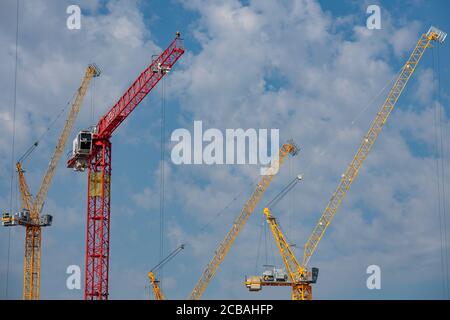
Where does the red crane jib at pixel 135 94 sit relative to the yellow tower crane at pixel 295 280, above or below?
above

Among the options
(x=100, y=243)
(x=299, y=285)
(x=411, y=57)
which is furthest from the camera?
(x=299, y=285)

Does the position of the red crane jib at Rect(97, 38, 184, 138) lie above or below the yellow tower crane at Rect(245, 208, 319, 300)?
above

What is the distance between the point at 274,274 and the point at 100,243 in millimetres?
49339

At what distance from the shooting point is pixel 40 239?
19850 cm

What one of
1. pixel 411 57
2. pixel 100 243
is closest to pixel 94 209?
pixel 100 243

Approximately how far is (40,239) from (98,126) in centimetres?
4499
